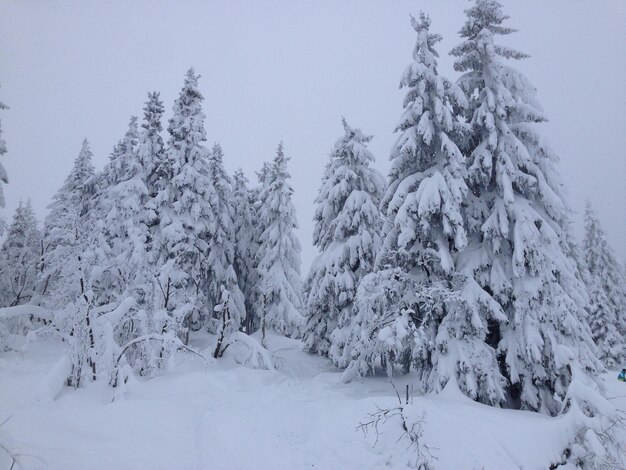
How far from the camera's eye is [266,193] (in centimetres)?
2922

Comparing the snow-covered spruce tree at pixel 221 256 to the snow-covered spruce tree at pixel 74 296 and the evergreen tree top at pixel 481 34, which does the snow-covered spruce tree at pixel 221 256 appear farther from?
the evergreen tree top at pixel 481 34

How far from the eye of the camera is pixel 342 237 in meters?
A: 19.6

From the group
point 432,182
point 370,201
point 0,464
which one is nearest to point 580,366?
point 432,182

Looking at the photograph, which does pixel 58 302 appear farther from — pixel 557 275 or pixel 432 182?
pixel 557 275

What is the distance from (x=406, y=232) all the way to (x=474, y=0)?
10.0 m

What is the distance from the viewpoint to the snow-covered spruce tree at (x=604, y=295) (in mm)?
29406

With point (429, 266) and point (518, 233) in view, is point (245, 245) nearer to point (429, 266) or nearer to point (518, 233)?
point (429, 266)

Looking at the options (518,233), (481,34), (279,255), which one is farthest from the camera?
(279,255)

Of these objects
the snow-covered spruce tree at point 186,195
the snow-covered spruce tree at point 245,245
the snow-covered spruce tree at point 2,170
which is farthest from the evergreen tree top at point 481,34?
the snow-covered spruce tree at point 245,245

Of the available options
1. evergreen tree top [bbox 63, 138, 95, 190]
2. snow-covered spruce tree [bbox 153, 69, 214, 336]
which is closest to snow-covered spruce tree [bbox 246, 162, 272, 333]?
snow-covered spruce tree [bbox 153, 69, 214, 336]

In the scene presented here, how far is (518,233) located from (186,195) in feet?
58.3

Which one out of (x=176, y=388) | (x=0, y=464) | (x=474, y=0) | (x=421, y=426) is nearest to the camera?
(x=0, y=464)

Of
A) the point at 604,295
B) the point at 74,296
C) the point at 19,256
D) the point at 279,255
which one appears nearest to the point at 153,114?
the point at 279,255

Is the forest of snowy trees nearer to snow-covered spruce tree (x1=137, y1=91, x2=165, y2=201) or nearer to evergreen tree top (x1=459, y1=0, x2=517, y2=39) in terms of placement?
evergreen tree top (x1=459, y1=0, x2=517, y2=39)
